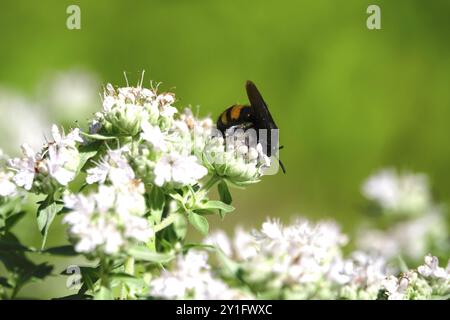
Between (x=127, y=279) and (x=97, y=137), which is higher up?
(x=97, y=137)

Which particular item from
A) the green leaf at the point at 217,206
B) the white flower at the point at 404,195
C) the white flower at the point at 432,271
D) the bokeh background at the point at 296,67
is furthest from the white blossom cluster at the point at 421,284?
the bokeh background at the point at 296,67

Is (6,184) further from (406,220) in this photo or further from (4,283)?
(406,220)

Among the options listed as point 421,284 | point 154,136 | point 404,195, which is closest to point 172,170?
point 154,136

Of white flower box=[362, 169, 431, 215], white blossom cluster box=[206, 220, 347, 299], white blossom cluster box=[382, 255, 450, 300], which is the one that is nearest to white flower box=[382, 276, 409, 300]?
white blossom cluster box=[382, 255, 450, 300]

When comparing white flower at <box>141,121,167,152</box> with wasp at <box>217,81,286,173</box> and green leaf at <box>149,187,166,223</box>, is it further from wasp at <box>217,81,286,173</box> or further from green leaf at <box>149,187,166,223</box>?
wasp at <box>217,81,286,173</box>

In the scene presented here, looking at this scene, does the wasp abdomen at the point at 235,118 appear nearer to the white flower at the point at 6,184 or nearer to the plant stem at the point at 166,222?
the plant stem at the point at 166,222
